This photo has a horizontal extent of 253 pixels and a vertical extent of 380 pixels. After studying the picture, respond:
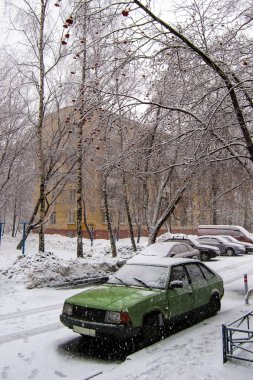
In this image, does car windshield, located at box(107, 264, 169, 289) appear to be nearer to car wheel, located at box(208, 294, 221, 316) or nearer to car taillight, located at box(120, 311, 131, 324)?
car taillight, located at box(120, 311, 131, 324)

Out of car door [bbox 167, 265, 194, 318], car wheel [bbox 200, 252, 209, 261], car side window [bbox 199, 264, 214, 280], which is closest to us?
car door [bbox 167, 265, 194, 318]

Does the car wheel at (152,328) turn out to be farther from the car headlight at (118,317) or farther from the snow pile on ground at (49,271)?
the snow pile on ground at (49,271)

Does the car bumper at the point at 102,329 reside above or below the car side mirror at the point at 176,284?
below

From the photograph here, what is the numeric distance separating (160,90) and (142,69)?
134 centimetres

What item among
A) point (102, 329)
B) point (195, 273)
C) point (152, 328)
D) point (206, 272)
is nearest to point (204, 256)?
point (206, 272)

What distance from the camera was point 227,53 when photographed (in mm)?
8273

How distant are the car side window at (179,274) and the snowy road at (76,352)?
1.05 meters

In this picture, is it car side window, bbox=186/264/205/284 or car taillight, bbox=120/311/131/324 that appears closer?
car taillight, bbox=120/311/131/324

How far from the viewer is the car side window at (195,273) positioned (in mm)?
8727

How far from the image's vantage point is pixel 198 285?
868 centimetres

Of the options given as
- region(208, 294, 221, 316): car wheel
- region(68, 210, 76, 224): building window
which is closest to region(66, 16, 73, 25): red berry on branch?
region(208, 294, 221, 316): car wheel

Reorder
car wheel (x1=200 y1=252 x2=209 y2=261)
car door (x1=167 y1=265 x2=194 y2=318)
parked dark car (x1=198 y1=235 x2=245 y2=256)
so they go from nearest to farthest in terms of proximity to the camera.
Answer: car door (x1=167 y1=265 x2=194 y2=318) < car wheel (x1=200 y1=252 x2=209 y2=261) < parked dark car (x1=198 y1=235 x2=245 y2=256)

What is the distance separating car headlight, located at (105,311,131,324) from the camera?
6.47 m

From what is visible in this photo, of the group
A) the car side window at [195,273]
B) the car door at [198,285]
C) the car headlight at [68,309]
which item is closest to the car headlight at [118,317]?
the car headlight at [68,309]
